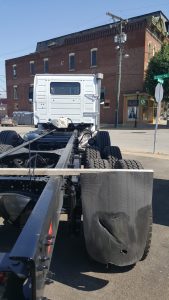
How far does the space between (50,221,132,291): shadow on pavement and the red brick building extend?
3676cm

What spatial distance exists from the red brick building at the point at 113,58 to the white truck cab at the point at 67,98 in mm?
→ 30060

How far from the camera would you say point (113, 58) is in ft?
140

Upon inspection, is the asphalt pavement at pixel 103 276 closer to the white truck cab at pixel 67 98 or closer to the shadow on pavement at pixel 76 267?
Result: the shadow on pavement at pixel 76 267

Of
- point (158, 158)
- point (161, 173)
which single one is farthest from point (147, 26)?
point (161, 173)

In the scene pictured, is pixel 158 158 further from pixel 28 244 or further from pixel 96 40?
pixel 96 40

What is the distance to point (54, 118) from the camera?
425 inches

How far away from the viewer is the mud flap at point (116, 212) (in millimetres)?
3220

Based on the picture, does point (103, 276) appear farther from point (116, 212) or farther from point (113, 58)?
point (113, 58)

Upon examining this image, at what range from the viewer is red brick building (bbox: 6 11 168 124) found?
4012cm

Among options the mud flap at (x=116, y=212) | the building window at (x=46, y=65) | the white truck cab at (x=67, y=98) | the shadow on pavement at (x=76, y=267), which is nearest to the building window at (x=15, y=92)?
the building window at (x=46, y=65)

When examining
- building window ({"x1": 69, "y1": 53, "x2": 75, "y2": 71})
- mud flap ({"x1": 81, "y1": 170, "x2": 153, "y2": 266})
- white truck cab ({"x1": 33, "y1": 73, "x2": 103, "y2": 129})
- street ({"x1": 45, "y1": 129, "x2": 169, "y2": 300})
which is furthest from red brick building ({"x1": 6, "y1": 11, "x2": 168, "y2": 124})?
mud flap ({"x1": 81, "y1": 170, "x2": 153, "y2": 266})

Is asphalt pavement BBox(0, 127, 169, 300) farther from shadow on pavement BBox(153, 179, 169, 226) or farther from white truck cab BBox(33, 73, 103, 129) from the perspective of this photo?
white truck cab BBox(33, 73, 103, 129)

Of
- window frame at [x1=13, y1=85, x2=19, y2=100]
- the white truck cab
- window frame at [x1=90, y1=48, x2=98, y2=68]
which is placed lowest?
the white truck cab

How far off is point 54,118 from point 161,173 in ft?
12.0
